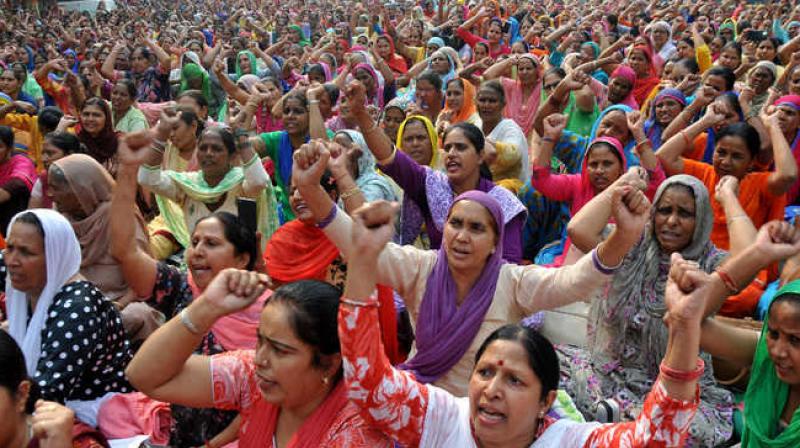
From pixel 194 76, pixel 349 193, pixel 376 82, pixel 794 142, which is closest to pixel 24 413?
pixel 349 193

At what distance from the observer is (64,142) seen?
179 inches

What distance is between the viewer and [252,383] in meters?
2.03

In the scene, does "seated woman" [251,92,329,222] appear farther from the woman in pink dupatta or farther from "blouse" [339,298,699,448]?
"blouse" [339,298,699,448]

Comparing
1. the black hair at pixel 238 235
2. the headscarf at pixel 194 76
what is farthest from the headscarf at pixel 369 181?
the headscarf at pixel 194 76

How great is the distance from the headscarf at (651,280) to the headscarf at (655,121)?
92.8 inches

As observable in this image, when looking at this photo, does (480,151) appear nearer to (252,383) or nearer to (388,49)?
(252,383)

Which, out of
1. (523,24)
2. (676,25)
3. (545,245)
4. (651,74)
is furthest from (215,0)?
(545,245)

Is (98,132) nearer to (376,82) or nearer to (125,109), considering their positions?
(125,109)

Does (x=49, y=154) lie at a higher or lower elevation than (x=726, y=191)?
lower

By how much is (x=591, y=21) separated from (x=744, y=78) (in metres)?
Answer: 4.51

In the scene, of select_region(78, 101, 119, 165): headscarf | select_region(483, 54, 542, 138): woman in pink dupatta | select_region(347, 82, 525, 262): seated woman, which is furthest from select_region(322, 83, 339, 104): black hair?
select_region(347, 82, 525, 262): seated woman

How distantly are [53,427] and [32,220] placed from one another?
3.37 ft

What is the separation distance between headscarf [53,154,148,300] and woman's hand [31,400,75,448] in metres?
1.48

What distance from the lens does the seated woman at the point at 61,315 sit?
93.5 inches
